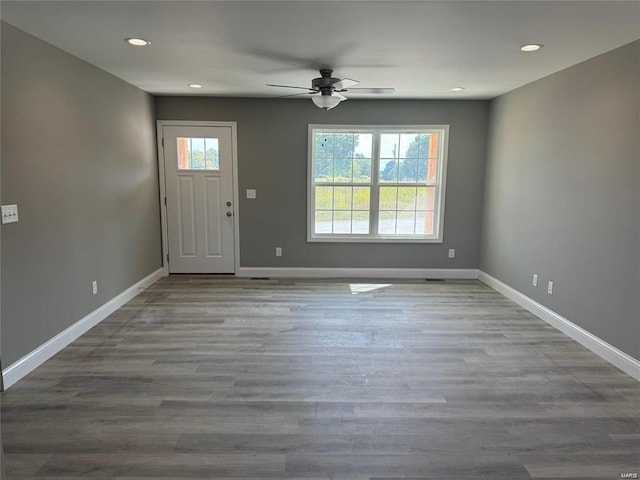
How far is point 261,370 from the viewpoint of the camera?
2.90 m

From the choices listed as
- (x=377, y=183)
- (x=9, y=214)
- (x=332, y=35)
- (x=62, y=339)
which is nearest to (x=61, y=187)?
(x=9, y=214)

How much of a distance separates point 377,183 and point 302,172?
104 cm

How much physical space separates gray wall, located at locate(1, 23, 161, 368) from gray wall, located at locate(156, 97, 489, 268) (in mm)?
1299

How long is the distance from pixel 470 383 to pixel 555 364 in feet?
2.68

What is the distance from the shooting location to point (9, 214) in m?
2.64

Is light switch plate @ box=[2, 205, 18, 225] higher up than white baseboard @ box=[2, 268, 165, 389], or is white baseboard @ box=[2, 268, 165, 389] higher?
light switch plate @ box=[2, 205, 18, 225]

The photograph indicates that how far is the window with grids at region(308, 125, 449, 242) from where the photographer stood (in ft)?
17.7

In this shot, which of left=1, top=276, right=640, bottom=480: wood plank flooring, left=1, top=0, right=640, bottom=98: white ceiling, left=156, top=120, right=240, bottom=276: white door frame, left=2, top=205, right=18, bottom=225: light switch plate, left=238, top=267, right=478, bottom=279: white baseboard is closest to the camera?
left=1, top=276, right=640, bottom=480: wood plank flooring

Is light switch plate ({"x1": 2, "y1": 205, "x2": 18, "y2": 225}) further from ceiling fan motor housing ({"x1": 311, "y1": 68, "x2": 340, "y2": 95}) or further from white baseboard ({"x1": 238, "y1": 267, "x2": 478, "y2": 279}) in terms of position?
white baseboard ({"x1": 238, "y1": 267, "x2": 478, "y2": 279})

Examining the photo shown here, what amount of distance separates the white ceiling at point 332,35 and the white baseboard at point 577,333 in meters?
2.28

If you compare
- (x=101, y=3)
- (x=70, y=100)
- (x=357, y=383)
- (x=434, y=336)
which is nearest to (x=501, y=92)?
(x=434, y=336)

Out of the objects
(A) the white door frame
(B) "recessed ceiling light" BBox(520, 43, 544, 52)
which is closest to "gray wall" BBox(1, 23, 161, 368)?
(A) the white door frame

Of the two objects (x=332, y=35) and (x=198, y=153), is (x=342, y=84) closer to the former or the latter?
(x=332, y=35)

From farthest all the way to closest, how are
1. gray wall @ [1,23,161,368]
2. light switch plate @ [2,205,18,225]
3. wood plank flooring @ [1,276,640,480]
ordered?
gray wall @ [1,23,161,368] → light switch plate @ [2,205,18,225] → wood plank flooring @ [1,276,640,480]
